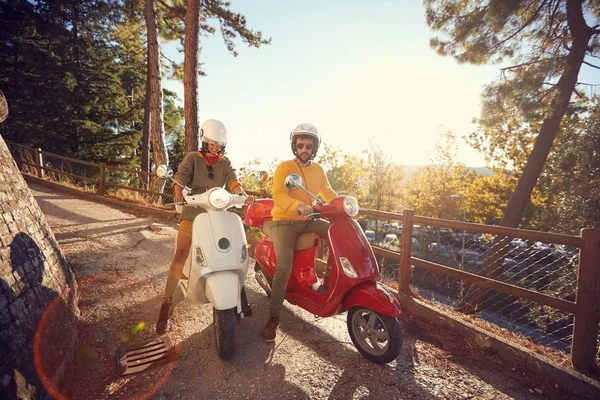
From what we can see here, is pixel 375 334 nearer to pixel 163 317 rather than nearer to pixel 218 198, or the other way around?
pixel 218 198

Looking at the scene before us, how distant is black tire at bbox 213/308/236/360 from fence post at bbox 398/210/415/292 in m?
2.47

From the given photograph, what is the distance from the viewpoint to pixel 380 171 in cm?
2723

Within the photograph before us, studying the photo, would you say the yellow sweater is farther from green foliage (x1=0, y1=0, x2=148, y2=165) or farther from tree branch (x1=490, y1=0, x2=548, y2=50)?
green foliage (x1=0, y1=0, x2=148, y2=165)

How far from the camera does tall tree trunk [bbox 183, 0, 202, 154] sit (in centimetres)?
768

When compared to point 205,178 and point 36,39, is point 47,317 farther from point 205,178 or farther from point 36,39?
point 36,39

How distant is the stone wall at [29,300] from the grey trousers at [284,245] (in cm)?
171

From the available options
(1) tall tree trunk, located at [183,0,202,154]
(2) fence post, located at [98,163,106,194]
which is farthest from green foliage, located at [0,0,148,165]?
(1) tall tree trunk, located at [183,0,202,154]

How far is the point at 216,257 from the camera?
2469 millimetres

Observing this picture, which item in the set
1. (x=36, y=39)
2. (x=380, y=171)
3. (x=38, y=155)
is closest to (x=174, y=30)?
(x=38, y=155)

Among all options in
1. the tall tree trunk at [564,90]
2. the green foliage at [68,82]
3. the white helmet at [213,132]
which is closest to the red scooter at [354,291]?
the white helmet at [213,132]

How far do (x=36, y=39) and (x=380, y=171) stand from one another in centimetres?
2519

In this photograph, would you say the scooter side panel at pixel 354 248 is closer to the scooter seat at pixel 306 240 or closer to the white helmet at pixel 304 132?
the scooter seat at pixel 306 240

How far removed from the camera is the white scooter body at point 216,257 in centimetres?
241

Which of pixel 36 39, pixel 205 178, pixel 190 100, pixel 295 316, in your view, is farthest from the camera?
pixel 36 39
